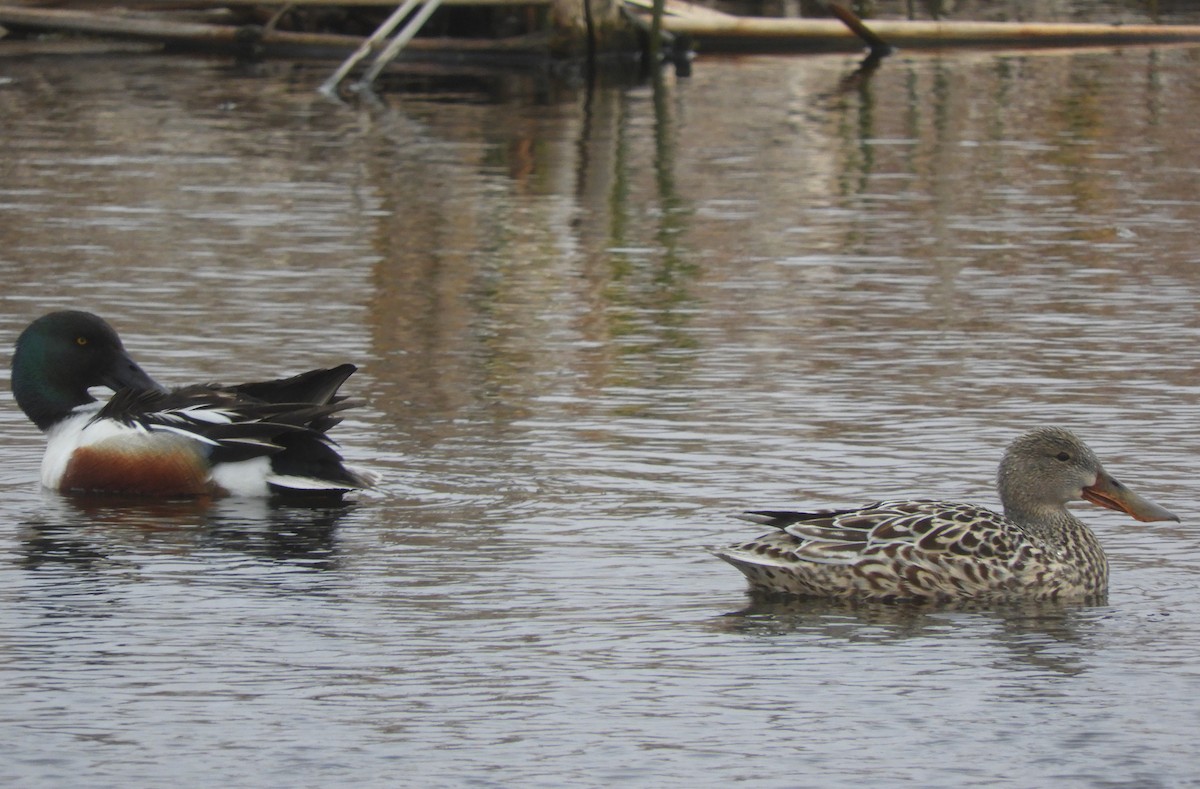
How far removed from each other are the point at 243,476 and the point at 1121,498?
12.7 feet

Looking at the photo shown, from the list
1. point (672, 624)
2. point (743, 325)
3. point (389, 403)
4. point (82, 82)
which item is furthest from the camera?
point (82, 82)

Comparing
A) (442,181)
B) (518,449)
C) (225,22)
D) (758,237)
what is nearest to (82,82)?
(225,22)

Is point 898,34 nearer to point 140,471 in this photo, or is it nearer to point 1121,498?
point 140,471

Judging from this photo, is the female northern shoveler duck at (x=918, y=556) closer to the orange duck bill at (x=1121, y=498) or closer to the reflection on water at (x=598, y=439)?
the reflection on water at (x=598, y=439)

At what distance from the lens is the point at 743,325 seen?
1388 centimetres

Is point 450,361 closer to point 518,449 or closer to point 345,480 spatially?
point 518,449

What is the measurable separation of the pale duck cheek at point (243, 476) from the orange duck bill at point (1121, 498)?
3.66 metres

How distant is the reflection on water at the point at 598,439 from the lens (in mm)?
6801

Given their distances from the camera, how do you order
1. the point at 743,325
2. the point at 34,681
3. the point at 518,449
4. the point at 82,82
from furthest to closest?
the point at 82,82
the point at 743,325
the point at 518,449
the point at 34,681

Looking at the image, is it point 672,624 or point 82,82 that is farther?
point 82,82

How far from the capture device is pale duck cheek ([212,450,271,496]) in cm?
998

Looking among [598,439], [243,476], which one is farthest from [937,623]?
[243,476]

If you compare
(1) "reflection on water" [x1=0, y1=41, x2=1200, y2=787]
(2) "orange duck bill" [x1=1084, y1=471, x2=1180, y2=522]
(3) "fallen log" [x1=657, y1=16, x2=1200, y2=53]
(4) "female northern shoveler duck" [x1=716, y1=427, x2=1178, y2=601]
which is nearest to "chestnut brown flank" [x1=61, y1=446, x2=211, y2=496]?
(1) "reflection on water" [x1=0, y1=41, x2=1200, y2=787]

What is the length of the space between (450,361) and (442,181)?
308 inches
